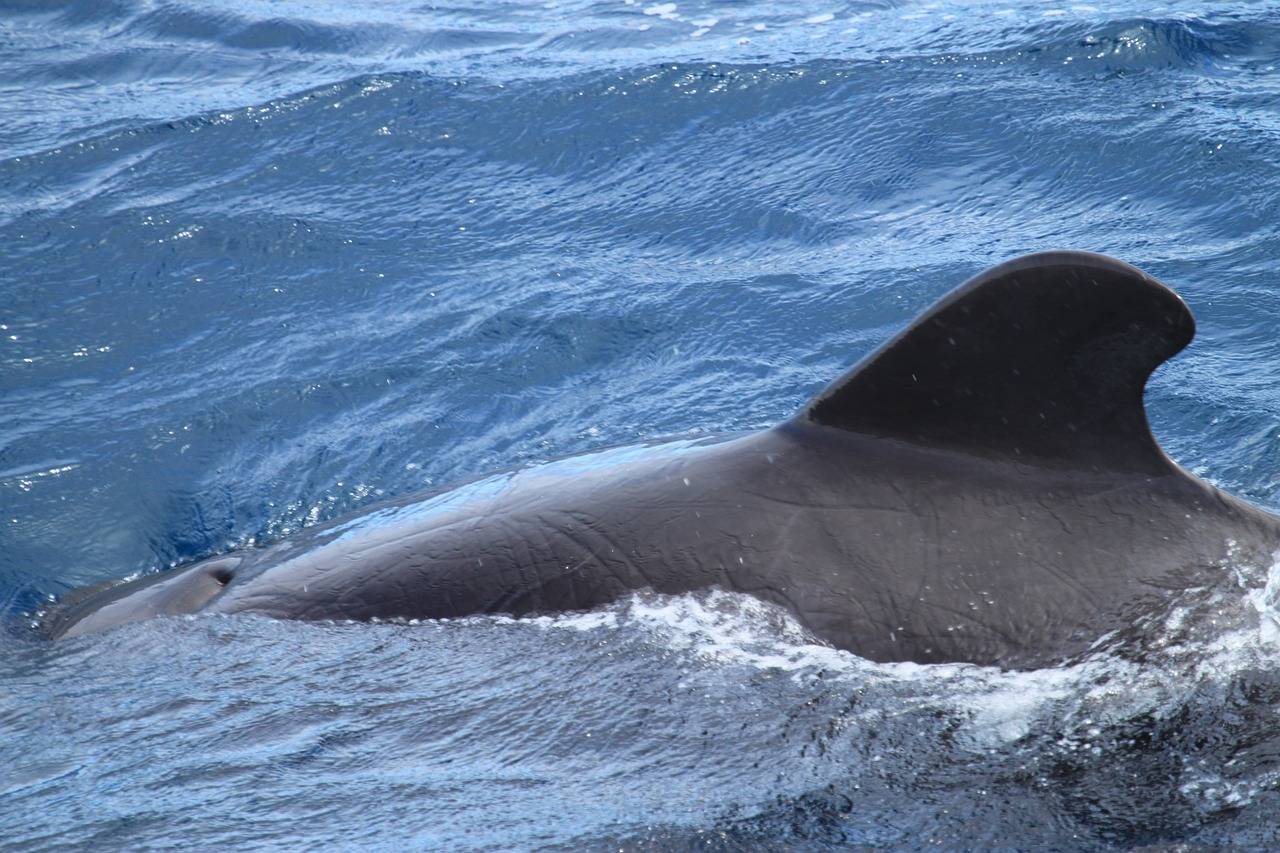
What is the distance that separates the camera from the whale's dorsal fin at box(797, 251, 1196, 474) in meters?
4.53

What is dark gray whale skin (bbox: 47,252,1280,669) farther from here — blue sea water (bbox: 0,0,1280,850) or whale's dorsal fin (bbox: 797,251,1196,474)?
blue sea water (bbox: 0,0,1280,850)

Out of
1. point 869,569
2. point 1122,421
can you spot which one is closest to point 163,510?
point 869,569

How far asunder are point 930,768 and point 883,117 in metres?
9.65

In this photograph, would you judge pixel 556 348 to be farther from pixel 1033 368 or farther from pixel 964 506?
pixel 1033 368

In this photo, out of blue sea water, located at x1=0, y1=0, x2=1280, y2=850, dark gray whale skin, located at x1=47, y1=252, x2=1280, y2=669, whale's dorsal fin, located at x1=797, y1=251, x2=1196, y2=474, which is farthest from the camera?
dark gray whale skin, located at x1=47, y1=252, x2=1280, y2=669

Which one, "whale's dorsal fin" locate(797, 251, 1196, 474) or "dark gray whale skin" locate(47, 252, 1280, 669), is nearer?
"whale's dorsal fin" locate(797, 251, 1196, 474)

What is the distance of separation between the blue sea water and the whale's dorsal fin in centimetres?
73

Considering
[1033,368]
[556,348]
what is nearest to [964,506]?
[1033,368]

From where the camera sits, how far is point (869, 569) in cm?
480

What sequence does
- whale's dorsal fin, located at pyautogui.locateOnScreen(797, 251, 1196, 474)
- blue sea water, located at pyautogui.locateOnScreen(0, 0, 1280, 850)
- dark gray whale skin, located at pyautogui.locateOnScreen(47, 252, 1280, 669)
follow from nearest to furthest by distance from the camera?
blue sea water, located at pyautogui.locateOnScreen(0, 0, 1280, 850)
whale's dorsal fin, located at pyautogui.locateOnScreen(797, 251, 1196, 474)
dark gray whale skin, located at pyautogui.locateOnScreen(47, 252, 1280, 669)

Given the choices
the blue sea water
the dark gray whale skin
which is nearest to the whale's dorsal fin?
the dark gray whale skin

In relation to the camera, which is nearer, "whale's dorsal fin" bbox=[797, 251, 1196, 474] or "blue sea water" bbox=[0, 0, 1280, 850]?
"blue sea water" bbox=[0, 0, 1280, 850]

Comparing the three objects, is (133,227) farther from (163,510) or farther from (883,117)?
(883,117)

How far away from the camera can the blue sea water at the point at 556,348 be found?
4.39m
